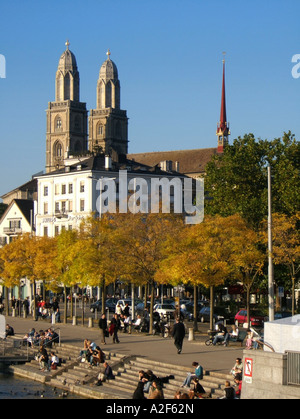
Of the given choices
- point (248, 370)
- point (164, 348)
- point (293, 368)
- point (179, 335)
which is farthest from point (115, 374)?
point (293, 368)

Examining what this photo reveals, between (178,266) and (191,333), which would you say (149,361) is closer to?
(191,333)

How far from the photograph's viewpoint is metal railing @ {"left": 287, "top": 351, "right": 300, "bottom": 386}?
24531mm

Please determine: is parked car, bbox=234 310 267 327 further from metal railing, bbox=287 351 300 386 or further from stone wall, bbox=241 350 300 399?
metal railing, bbox=287 351 300 386

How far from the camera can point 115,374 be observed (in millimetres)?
34750

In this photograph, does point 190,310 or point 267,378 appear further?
point 190,310

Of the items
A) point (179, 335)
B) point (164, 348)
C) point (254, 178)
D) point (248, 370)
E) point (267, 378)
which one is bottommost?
point (164, 348)

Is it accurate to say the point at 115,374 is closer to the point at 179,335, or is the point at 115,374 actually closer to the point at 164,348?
the point at 179,335

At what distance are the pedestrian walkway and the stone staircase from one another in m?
0.60

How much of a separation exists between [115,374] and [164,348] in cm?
515

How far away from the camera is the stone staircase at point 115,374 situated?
30375 millimetres

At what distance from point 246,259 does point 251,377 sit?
69.7 feet

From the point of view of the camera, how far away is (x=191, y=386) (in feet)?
97.0

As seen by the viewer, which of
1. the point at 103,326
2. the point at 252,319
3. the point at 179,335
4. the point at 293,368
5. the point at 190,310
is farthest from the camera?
the point at 190,310
